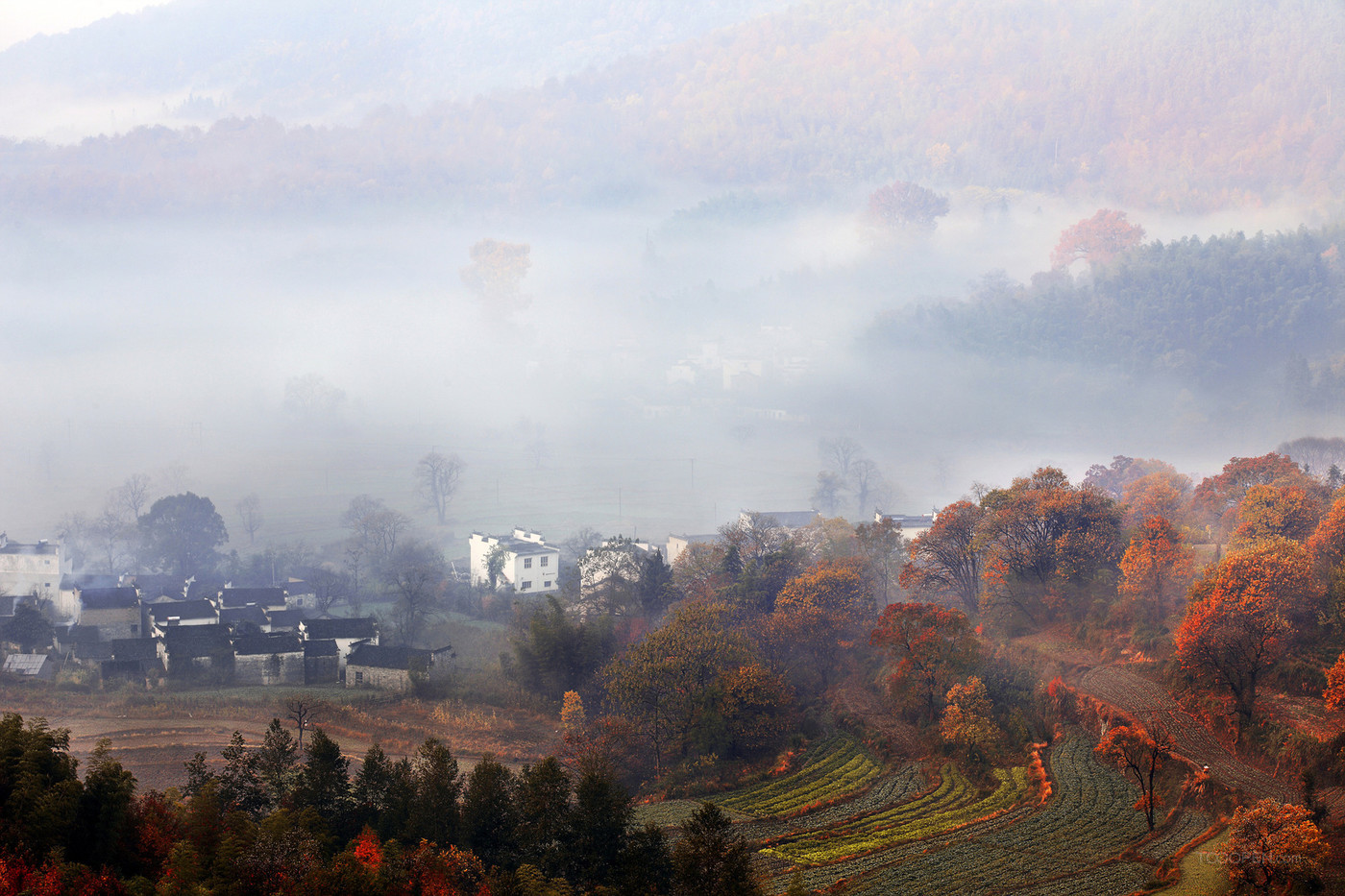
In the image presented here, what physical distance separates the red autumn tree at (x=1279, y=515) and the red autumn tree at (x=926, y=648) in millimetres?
13184

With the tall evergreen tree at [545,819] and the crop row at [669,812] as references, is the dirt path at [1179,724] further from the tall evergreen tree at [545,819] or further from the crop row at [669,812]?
the tall evergreen tree at [545,819]

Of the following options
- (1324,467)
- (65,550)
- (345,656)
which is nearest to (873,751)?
(345,656)

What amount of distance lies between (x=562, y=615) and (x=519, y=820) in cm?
2284

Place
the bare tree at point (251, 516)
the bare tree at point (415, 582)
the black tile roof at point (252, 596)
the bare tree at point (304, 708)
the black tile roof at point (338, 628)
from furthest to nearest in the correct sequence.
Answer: the bare tree at point (251, 516)
the black tile roof at point (252, 596)
the bare tree at point (415, 582)
the black tile roof at point (338, 628)
the bare tree at point (304, 708)

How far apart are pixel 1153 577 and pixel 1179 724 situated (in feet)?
34.1

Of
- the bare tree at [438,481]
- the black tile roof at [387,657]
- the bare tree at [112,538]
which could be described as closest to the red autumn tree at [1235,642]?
the black tile roof at [387,657]

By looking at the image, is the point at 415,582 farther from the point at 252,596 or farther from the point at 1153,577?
the point at 1153,577

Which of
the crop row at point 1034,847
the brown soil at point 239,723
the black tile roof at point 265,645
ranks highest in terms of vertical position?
the black tile roof at point 265,645

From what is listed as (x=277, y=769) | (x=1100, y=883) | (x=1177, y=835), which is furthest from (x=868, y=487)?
(x=277, y=769)

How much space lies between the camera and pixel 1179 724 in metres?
34.0

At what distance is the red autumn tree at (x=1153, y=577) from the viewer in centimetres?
4288

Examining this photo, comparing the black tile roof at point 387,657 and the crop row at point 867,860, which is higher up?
the black tile roof at point 387,657

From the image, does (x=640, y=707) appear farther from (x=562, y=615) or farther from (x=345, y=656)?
(x=345, y=656)

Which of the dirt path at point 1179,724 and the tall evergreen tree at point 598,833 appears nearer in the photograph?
the tall evergreen tree at point 598,833
